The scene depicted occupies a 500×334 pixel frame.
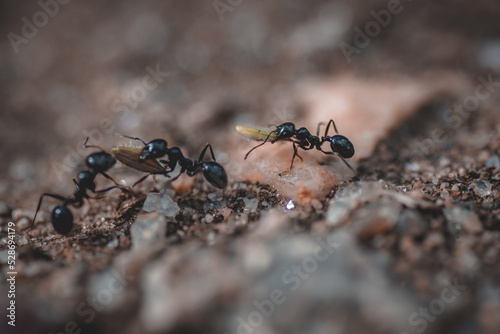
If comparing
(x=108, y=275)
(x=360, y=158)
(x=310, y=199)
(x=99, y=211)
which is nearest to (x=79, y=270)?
(x=108, y=275)

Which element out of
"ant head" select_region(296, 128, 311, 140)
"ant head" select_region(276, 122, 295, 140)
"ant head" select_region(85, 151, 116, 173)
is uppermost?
"ant head" select_region(85, 151, 116, 173)

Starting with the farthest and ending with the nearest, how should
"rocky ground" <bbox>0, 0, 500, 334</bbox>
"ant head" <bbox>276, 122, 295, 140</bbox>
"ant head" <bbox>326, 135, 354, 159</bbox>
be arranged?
1. "ant head" <bbox>276, 122, 295, 140</bbox>
2. "ant head" <bbox>326, 135, 354, 159</bbox>
3. "rocky ground" <bbox>0, 0, 500, 334</bbox>

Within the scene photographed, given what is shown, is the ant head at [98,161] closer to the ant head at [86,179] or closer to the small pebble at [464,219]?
the ant head at [86,179]

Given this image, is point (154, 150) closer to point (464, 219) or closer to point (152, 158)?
point (152, 158)

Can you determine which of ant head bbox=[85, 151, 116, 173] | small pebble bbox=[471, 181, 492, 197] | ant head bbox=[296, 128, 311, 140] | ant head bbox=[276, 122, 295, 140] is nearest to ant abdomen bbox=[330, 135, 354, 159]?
ant head bbox=[296, 128, 311, 140]

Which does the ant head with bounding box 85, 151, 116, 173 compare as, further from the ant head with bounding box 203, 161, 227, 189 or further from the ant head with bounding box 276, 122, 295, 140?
the ant head with bounding box 276, 122, 295, 140

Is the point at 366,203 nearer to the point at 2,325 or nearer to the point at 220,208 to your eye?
the point at 220,208

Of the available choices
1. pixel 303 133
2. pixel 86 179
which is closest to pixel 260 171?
pixel 303 133
